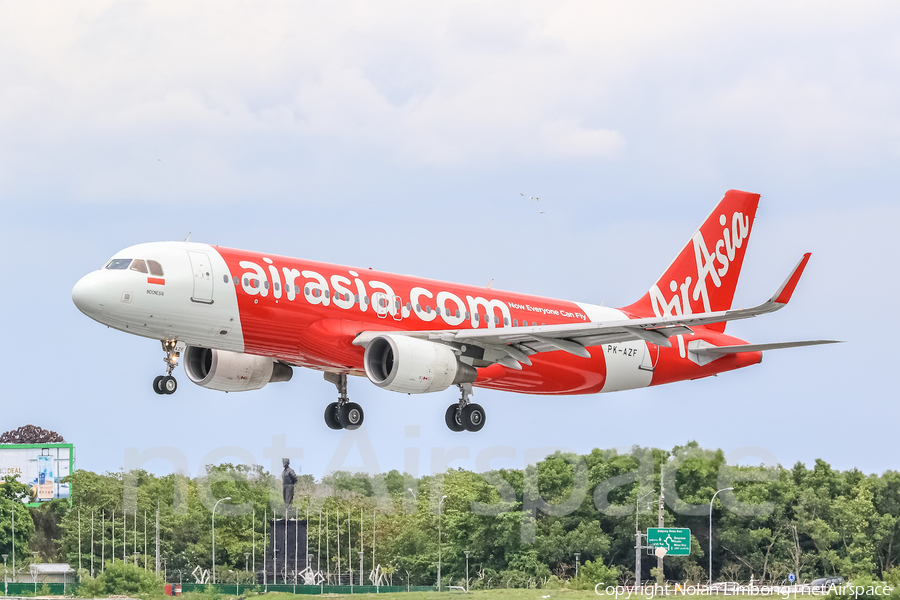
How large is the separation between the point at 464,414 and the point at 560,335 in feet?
15.6

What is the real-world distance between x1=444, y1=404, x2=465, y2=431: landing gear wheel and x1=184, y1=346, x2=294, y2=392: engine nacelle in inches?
271

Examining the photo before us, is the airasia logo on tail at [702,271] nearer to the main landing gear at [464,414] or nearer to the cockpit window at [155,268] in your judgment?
the main landing gear at [464,414]

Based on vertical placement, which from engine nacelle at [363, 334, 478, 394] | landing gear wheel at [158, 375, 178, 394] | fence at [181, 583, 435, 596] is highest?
engine nacelle at [363, 334, 478, 394]

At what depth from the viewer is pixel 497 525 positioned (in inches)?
4060

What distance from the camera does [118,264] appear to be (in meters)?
41.2

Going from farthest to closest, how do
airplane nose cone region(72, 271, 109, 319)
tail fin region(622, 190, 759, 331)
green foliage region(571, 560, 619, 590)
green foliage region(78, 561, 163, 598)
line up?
green foliage region(78, 561, 163, 598), green foliage region(571, 560, 619, 590), tail fin region(622, 190, 759, 331), airplane nose cone region(72, 271, 109, 319)

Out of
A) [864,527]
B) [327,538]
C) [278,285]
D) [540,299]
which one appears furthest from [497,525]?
[278,285]

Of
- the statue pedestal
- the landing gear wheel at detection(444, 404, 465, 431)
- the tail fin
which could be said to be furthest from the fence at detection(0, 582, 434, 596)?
the landing gear wheel at detection(444, 404, 465, 431)

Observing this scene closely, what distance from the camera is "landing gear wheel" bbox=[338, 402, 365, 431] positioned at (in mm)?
49312

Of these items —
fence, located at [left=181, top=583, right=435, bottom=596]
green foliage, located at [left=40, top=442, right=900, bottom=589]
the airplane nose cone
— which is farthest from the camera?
green foliage, located at [left=40, top=442, right=900, bottom=589]

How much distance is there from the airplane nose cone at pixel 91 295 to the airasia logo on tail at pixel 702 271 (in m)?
25.3

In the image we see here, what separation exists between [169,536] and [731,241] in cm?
7411

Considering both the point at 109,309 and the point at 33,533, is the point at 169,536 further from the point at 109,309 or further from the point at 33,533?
the point at 109,309

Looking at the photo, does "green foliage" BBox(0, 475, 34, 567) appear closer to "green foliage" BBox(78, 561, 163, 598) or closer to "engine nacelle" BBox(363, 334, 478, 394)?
"green foliage" BBox(78, 561, 163, 598)
